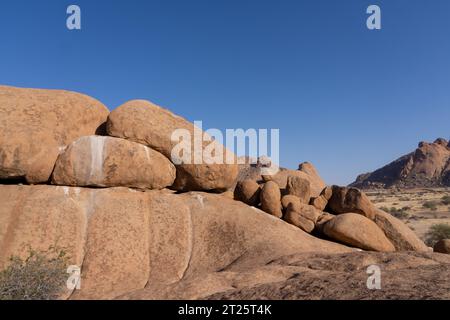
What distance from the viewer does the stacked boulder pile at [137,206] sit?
11141mm

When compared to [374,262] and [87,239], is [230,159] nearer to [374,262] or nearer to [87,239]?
[87,239]

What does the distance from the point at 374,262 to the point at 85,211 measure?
9.42 m

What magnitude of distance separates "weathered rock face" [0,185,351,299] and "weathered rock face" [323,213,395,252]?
0.44m

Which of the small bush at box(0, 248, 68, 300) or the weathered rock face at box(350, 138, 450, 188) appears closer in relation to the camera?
the small bush at box(0, 248, 68, 300)

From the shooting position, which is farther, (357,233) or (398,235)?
(398,235)

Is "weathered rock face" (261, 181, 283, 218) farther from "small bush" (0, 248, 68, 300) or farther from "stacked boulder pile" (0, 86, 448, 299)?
"small bush" (0, 248, 68, 300)

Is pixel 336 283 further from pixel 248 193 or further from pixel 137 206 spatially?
pixel 248 193

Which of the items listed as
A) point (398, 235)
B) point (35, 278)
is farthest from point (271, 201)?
point (35, 278)

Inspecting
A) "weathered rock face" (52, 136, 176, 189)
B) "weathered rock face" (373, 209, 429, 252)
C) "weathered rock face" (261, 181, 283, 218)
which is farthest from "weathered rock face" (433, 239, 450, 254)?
"weathered rock face" (52, 136, 176, 189)

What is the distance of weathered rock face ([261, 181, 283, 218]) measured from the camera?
1422 cm

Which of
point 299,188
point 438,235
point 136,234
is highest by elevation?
point 299,188

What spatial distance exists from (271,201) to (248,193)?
116 cm

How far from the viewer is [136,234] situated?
475 inches

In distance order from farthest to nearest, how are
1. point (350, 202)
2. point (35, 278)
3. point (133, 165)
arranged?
point (350, 202)
point (133, 165)
point (35, 278)
